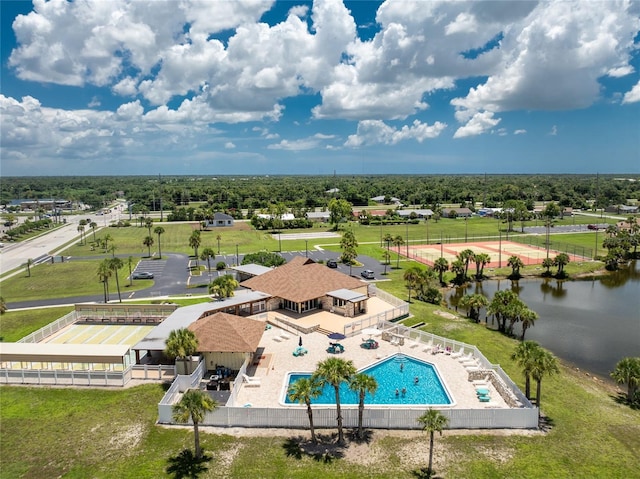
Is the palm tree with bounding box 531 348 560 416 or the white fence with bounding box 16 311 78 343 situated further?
the white fence with bounding box 16 311 78 343

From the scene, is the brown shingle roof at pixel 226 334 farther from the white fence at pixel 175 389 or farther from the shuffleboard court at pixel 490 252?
the shuffleboard court at pixel 490 252

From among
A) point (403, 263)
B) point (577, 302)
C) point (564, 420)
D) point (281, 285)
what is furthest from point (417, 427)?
point (403, 263)

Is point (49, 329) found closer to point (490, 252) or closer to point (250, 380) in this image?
point (250, 380)

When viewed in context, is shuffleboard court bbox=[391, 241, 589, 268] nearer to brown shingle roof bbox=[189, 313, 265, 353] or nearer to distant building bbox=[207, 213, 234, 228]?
brown shingle roof bbox=[189, 313, 265, 353]

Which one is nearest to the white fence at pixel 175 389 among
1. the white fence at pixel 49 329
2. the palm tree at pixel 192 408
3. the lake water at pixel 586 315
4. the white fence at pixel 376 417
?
the white fence at pixel 376 417

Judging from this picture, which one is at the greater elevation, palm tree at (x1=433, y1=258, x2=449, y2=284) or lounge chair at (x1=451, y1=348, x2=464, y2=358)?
palm tree at (x1=433, y1=258, x2=449, y2=284)

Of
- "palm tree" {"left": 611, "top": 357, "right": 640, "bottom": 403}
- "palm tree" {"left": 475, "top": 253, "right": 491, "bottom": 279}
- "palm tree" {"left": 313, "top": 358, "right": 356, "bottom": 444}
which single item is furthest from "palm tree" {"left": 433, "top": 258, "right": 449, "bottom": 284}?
"palm tree" {"left": 313, "top": 358, "right": 356, "bottom": 444}

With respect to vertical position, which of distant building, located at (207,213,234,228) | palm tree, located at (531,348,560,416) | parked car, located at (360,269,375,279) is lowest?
parked car, located at (360,269,375,279)
